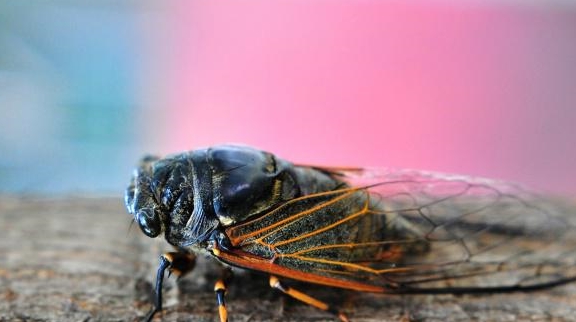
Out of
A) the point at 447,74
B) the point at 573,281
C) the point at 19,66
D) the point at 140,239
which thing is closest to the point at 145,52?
the point at 19,66

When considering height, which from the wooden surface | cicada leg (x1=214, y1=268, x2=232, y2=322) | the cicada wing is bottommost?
the wooden surface

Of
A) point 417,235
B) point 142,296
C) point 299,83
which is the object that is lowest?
point 142,296

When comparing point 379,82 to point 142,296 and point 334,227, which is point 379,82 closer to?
point 334,227

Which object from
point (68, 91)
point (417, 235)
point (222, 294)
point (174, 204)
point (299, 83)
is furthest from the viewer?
point (299, 83)

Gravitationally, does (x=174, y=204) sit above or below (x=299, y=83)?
below

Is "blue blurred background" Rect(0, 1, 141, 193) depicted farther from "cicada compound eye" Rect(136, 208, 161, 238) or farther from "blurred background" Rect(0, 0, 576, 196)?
"cicada compound eye" Rect(136, 208, 161, 238)

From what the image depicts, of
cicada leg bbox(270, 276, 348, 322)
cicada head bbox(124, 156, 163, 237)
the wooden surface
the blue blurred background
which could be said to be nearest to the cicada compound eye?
cicada head bbox(124, 156, 163, 237)

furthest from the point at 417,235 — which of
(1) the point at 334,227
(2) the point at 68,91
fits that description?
(2) the point at 68,91
